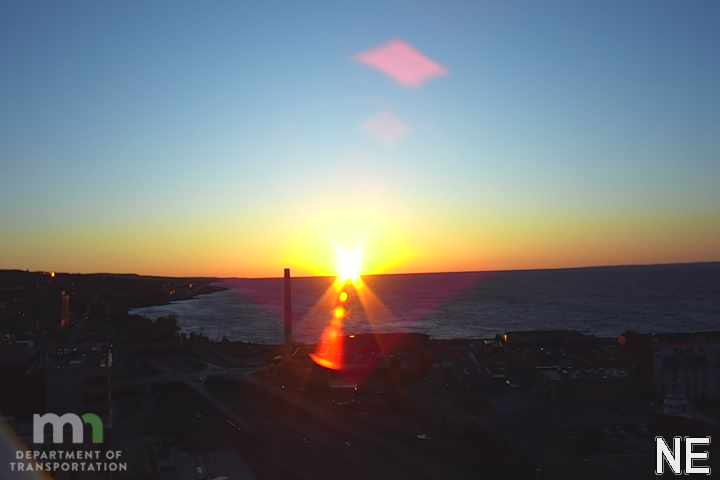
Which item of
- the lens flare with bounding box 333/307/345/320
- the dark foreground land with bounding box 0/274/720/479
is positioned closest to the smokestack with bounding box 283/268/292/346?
the dark foreground land with bounding box 0/274/720/479

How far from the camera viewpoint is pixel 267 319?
308 ft

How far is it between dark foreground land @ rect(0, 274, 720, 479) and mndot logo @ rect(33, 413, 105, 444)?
0.41 m

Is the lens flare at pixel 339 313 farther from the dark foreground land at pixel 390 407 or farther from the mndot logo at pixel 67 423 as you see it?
the mndot logo at pixel 67 423

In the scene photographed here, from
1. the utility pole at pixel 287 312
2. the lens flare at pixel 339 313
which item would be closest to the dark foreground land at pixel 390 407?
the utility pole at pixel 287 312

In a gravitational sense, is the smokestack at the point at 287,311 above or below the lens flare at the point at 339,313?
above

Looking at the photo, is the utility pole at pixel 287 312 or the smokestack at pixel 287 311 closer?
the utility pole at pixel 287 312

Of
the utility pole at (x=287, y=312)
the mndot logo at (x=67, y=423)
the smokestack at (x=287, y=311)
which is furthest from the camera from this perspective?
the smokestack at (x=287, y=311)

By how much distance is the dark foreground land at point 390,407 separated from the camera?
61.8ft

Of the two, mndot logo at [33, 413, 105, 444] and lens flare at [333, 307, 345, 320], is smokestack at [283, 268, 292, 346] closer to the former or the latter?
mndot logo at [33, 413, 105, 444]

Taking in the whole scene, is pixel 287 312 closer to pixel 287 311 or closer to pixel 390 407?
pixel 287 311

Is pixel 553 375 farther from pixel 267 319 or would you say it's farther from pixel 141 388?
pixel 267 319

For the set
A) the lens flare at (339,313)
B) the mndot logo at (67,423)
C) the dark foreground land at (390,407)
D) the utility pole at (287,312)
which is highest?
the utility pole at (287,312)

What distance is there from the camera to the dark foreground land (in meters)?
18.8

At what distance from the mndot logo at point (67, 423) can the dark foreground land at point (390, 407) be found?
1.33 feet
